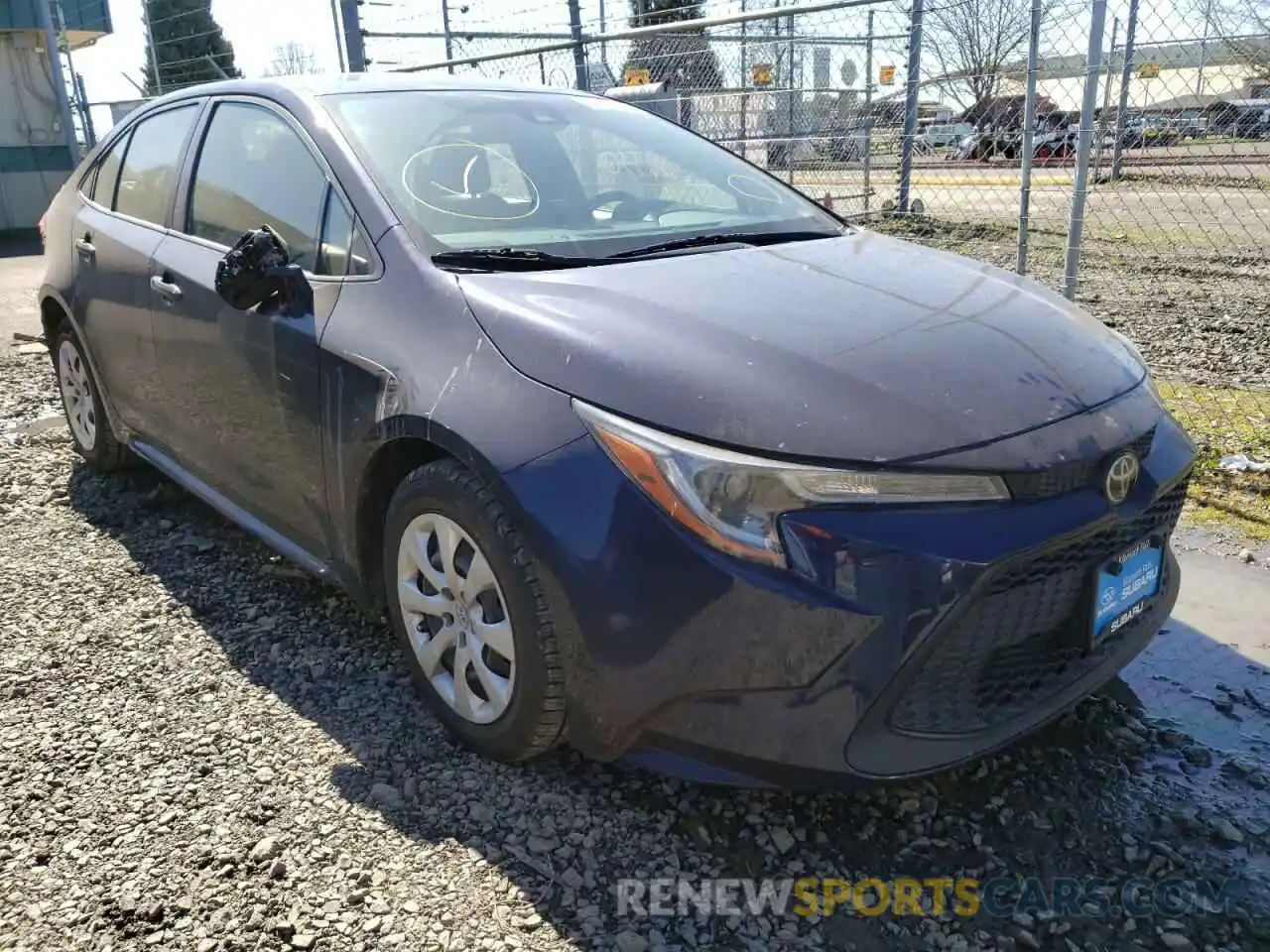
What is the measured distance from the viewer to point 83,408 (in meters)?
4.38

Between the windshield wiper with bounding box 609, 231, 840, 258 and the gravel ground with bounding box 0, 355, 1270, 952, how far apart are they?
1.30 meters

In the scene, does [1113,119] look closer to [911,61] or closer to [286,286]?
[911,61]

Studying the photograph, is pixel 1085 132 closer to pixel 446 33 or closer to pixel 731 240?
pixel 731 240

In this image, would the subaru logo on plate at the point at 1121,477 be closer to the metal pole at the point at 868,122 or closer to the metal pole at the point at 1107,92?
the metal pole at the point at 1107,92

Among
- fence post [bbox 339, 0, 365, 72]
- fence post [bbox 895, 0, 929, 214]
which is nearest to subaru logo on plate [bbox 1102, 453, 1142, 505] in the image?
fence post [bbox 895, 0, 929, 214]

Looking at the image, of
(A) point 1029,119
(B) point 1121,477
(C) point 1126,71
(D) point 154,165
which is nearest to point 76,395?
(D) point 154,165

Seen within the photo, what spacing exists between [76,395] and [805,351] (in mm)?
3648

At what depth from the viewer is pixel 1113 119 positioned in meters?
6.99

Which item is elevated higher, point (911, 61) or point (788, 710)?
point (911, 61)

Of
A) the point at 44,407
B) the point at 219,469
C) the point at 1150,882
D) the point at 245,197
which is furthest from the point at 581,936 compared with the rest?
the point at 44,407

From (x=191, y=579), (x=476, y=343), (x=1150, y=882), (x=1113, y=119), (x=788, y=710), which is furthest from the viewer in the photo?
(x=1113, y=119)

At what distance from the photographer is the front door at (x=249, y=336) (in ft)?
8.83

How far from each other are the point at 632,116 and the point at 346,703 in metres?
2.20

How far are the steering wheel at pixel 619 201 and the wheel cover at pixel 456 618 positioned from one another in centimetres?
112
